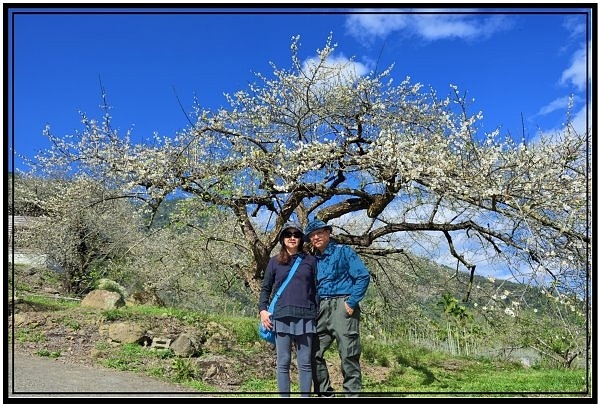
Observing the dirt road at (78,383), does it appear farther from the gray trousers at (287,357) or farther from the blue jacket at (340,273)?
the blue jacket at (340,273)

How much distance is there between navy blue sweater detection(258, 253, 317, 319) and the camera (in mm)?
4234

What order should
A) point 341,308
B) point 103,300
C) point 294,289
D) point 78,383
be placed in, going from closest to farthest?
point 294,289
point 341,308
point 78,383
point 103,300

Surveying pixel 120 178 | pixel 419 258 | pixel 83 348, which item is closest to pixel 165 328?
pixel 83 348

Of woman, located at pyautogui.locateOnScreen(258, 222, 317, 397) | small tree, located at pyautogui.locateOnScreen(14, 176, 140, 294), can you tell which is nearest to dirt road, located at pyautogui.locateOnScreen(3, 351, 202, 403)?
woman, located at pyautogui.locateOnScreen(258, 222, 317, 397)

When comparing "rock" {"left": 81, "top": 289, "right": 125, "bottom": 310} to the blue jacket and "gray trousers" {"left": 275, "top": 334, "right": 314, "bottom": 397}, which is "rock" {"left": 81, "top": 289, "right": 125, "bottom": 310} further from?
the blue jacket

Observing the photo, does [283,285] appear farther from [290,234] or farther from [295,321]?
[290,234]

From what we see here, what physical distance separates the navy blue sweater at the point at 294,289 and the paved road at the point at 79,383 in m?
1.94

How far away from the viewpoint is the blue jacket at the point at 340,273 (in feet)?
14.3

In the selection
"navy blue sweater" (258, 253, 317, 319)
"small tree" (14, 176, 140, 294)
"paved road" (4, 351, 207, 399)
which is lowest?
"paved road" (4, 351, 207, 399)

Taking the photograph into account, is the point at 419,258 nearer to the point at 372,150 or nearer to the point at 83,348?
the point at 372,150

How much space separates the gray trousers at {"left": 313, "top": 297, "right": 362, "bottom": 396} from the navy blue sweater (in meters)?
0.17

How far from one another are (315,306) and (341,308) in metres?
0.21

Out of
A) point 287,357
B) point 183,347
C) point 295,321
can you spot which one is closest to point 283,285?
point 295,321

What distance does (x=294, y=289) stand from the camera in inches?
168
